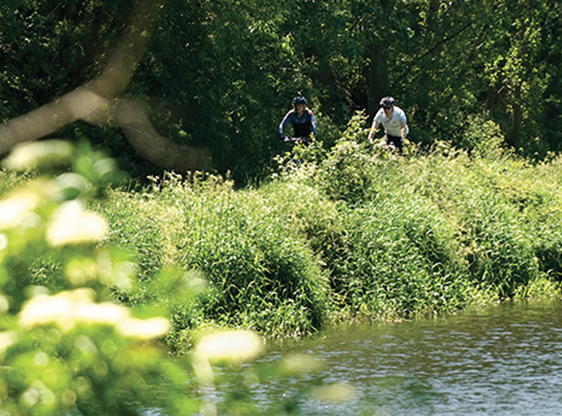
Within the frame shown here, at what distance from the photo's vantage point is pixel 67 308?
4.80 feet

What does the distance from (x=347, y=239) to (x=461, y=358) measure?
3.09m

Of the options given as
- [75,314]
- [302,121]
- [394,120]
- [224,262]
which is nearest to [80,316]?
[75,314]

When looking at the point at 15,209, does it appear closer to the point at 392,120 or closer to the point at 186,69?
the point at 392,120

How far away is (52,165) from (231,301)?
320 inches

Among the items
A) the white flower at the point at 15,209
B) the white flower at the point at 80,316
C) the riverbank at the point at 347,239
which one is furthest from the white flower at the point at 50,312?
the riverbank at the point at 347,239

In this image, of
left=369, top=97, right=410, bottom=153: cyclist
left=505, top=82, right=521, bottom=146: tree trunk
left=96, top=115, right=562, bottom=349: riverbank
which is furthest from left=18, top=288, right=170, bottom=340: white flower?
left=505, top=82, right=521, bottom=146: tree trunk

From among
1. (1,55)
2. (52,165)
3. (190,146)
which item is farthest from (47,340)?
(190,146)

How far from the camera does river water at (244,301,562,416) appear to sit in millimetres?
6773

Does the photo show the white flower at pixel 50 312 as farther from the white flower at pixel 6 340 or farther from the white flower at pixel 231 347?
the white flower at pixel 231 347

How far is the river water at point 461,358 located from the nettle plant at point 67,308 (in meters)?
3.86

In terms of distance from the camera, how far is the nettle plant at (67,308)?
1482mm

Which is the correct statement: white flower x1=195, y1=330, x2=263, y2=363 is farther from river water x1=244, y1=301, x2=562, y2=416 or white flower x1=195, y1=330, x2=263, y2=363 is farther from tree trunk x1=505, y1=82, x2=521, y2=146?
tree trunk x1=505, y1=82, x2=521, y2=146

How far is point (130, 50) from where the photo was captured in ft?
59.5

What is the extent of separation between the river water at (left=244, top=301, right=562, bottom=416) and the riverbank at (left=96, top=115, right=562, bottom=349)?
0.57 m
